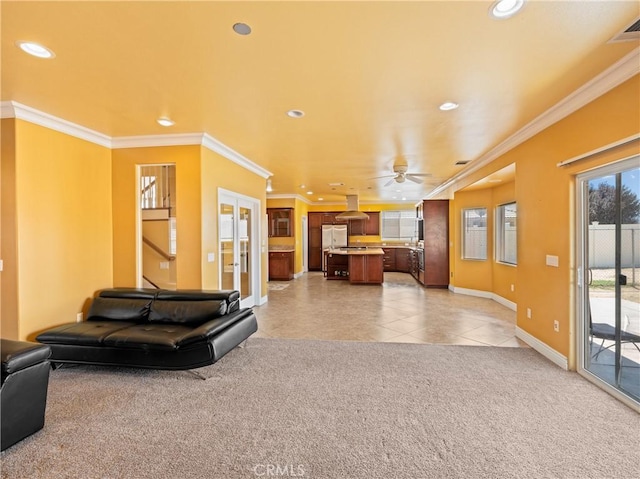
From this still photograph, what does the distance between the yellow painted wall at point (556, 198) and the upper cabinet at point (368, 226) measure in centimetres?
751

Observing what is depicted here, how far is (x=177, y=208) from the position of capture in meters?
4.25

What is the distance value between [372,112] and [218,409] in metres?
3.19

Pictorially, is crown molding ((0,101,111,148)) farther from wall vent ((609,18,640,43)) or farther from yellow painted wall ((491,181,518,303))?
yellow painted wall ((491,181,518,303))

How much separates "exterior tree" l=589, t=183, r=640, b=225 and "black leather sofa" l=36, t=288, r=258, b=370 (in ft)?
12.2

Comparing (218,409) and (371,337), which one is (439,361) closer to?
(371,337)

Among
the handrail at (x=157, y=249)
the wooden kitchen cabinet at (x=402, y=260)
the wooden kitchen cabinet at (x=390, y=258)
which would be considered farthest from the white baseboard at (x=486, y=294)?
the handrail at (x=157, y=249)

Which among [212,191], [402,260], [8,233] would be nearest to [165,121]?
[212,191]

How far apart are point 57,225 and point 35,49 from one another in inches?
84.2

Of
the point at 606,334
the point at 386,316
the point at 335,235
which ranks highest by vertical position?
the point at 335,235

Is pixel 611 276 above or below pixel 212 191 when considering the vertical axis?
below

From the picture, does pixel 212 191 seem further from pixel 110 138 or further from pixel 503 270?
pixel 503 270

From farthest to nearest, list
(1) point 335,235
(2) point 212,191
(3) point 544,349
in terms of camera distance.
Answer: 1. (1) point 335,235
2. (2) point 212,191
3. (3) point 544,349

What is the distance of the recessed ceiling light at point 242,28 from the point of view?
1.93 metres

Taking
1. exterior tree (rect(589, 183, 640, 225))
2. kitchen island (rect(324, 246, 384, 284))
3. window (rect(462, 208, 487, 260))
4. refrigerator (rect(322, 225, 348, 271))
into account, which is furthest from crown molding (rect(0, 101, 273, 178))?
refrigerator (rect(322, 225, 348, 271))
